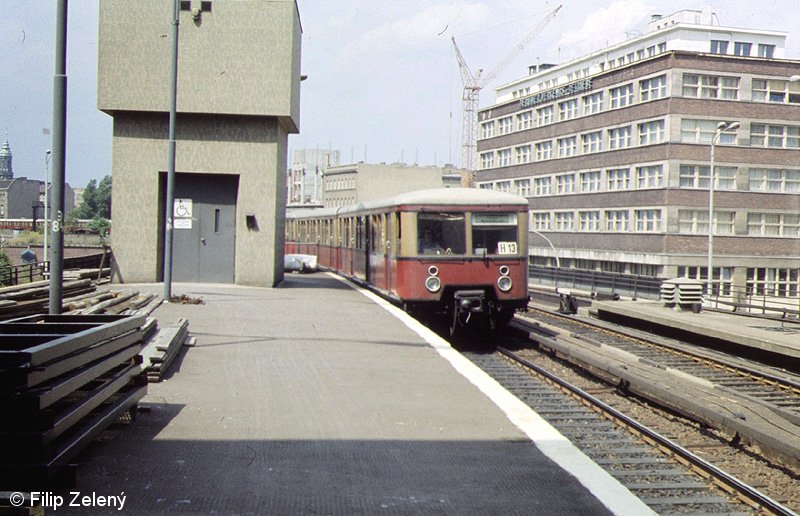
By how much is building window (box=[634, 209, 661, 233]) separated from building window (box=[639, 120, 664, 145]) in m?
4.65

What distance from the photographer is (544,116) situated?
2990 inches

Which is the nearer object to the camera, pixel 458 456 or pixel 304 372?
pixel 458 456

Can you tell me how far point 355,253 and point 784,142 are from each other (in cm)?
4292

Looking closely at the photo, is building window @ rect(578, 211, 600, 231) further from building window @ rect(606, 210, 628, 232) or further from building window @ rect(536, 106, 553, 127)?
building window @ rect(536, 106, 553, 127)

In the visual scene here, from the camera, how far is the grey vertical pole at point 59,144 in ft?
32.4

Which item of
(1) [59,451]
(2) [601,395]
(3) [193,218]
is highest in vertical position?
(3) [193,218]

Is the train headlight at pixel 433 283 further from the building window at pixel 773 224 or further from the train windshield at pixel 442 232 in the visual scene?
the building window at pixel 773 224

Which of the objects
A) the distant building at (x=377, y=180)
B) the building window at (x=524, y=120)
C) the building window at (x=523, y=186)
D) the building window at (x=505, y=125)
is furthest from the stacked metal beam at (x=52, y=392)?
the distant building at (x=377, y=180)

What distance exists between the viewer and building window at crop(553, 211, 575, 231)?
71.5 metres

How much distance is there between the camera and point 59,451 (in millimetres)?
5520

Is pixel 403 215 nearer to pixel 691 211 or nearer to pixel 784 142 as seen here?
pixel 691 211

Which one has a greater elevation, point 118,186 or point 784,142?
point 784,142

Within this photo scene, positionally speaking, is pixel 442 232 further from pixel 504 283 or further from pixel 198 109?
pixel 198 109

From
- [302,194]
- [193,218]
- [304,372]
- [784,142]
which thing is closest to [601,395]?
[304,372]
